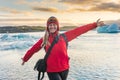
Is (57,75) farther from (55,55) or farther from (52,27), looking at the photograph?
(52,27)

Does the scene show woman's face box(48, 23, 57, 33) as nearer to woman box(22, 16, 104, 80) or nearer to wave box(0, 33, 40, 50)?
woman box(22, 16, 104, 80)

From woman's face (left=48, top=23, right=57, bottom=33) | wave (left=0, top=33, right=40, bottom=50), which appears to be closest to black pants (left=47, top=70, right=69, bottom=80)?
woman's face (left=48, top=23, right=57, bottom=33)

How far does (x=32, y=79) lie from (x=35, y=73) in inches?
39.6

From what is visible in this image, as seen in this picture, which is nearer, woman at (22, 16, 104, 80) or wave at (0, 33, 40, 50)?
woman at (22, 16, 104, 80)

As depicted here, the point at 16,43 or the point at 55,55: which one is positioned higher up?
the point at 55,55

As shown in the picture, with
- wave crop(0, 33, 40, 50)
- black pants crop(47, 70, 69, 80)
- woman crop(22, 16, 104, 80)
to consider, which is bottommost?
wave crop(0, 33, 40, 50)

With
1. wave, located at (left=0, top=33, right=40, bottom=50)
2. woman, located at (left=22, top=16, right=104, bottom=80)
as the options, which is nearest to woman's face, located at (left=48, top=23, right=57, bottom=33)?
woman, located at (left=22, top=16, right=104, bottom=80)

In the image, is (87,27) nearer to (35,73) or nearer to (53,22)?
(53,22)

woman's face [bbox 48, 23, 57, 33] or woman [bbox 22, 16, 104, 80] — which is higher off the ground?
woman's face [bbox 48, 23, 57, 33]

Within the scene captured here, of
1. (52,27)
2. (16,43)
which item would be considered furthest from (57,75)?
(16,43)

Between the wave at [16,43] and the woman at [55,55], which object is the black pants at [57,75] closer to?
the woman at [55,55]

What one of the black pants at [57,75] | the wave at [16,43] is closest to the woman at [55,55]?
the black pants at [57,75]

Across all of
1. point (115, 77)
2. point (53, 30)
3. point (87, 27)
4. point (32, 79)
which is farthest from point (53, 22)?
point (115, 77)

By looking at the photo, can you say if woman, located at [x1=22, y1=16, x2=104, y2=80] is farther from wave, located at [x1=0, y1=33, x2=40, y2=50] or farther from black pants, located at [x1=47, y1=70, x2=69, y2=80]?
wave, located at [x1=0, y1=33, x2=40, y2=50]
